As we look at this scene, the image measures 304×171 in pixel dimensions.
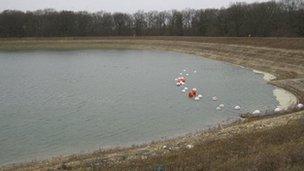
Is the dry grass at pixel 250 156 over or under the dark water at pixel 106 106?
over

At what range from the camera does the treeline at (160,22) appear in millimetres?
87875

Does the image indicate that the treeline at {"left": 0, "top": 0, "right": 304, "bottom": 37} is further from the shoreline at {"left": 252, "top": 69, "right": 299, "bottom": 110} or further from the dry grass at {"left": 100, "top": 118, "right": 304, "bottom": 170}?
the dry grass at {"left": 100, "top": 118, "right": 304, "bottom": 170}

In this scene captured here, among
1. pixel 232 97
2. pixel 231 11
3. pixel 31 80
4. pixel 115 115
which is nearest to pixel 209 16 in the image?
pixel 231 11

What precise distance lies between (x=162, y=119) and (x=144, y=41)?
69719 mm

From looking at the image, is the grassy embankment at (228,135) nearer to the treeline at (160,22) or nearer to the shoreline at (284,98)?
the shoreline at (284,98)

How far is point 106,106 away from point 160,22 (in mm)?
99851

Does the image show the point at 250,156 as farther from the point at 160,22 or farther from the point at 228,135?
the point at 160,22

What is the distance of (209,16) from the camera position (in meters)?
108

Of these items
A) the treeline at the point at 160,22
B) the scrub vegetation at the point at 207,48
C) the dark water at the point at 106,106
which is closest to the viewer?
the scrub vegetation at the point at 207,48

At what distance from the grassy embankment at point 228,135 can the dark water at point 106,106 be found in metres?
2.47

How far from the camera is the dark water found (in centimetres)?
2070

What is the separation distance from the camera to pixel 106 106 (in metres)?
28.8

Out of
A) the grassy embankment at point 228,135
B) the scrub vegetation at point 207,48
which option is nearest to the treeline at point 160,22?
the scrub vegetation at point 207,48

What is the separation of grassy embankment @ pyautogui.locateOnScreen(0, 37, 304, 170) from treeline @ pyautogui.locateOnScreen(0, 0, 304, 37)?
13462mm
